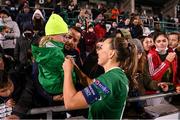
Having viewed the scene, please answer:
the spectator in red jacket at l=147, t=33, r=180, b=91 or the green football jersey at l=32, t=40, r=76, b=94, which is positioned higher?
the green football jersey at l=32, t=40, r=76, b=94

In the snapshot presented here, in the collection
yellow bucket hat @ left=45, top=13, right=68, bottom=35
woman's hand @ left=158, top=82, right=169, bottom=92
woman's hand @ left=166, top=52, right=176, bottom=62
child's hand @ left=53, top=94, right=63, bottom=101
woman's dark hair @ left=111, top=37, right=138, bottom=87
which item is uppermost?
yellow bucket hat @ left=45, top=13, right=68, bottom=35

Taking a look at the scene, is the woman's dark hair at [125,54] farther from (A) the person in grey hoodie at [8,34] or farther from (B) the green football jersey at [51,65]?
(A) the person in grey hoodie at [8,34]

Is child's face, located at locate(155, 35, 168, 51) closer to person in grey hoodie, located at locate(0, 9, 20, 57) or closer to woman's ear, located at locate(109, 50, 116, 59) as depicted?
woman's ear, located at locate(109, 50, 116, 59)

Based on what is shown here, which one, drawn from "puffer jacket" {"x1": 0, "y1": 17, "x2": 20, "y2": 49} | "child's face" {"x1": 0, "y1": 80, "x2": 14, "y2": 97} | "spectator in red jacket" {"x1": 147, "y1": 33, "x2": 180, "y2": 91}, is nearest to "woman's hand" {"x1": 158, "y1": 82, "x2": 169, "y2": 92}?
"spectator in red jacket" {"x1": 147, "y1": 33, "x2": 180, "y2": 91}

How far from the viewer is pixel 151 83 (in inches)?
168

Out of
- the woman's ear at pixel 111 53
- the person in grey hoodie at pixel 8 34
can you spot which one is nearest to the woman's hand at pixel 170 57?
the woman's ear at pixel 111 53

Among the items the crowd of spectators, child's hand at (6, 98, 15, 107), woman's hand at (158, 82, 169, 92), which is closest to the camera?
the crowd of spectators

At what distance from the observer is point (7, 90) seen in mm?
3322

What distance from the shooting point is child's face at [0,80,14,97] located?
3303 mm

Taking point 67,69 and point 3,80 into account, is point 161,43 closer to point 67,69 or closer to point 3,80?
point 3,80

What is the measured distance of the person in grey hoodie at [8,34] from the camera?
24.8 feet

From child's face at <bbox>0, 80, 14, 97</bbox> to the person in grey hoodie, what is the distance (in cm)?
420

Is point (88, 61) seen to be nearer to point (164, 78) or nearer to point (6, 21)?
point (164, 78)

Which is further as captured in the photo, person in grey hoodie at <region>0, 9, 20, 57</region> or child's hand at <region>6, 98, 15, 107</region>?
person in grey hoodie at <region>0, 9, 20, 57</region>
